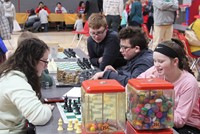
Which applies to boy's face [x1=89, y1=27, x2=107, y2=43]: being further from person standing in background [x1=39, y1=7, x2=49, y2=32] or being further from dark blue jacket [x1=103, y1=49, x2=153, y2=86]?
person standing in background [x1=39, y1=7, x2=49, y2=32]

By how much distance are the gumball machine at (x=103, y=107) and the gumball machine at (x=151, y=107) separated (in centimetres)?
7

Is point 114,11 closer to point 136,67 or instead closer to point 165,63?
point 136,67

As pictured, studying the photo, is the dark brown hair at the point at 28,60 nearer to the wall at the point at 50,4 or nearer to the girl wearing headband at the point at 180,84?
the girl wearing headband at the point at 180,84

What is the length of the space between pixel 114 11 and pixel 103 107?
8.44 m

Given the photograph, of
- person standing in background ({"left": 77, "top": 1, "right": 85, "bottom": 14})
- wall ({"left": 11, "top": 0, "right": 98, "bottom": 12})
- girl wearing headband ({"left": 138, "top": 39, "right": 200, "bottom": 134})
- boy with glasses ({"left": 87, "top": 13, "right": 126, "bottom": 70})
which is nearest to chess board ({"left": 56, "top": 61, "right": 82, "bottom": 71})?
boy with glasses ({"left": 87, "top": 13, "right": 126, "bottom": 70})

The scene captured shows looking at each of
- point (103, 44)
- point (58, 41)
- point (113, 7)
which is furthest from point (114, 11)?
point (103, 44)

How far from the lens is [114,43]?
4.08 m

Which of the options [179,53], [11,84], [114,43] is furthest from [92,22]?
[11,84]

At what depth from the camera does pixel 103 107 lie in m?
1.78

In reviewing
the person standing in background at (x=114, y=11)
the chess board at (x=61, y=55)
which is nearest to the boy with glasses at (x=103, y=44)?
the chess board at (x=61, y=55)

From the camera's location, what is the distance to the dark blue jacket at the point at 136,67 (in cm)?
307

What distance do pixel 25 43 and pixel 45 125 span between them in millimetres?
564

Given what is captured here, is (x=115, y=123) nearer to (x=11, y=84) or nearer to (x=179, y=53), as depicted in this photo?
(x=11, y=84)

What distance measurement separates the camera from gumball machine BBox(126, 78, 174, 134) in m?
1.78
